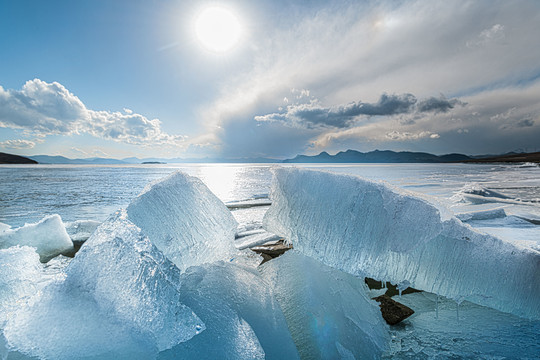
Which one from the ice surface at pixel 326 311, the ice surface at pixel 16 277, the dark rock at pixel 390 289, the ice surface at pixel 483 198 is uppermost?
the ice surface at pixel 16 277

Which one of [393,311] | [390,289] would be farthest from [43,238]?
[390,289]

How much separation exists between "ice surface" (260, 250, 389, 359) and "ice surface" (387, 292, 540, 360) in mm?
307

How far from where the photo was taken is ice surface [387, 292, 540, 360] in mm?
2570

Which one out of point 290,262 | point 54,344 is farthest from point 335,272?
point 54,344

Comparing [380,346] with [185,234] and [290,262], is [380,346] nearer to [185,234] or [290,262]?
[290,262]

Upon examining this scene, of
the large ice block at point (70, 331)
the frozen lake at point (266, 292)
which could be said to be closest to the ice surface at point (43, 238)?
the frozen lake at point (266, 292)

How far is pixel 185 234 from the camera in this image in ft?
10.2

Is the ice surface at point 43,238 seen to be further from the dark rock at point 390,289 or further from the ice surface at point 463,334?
the ice surface at point 463,334

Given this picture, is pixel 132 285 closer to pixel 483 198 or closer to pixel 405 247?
pixel 405 247

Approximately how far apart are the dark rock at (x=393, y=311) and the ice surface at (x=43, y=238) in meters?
6.56

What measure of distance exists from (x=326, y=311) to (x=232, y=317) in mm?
1013

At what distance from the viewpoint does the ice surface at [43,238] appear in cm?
547

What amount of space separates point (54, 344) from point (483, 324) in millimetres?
4412

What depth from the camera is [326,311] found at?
2656 millimetres
